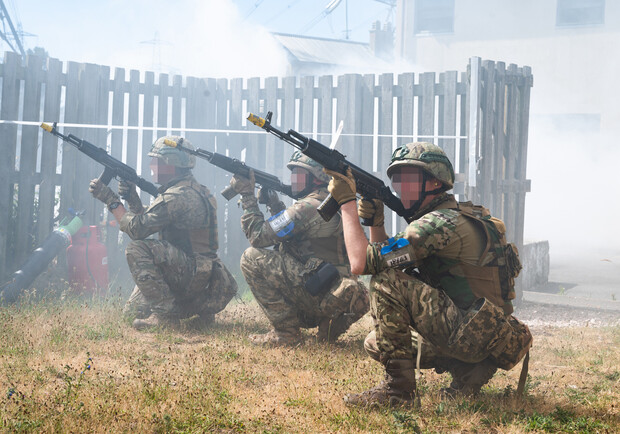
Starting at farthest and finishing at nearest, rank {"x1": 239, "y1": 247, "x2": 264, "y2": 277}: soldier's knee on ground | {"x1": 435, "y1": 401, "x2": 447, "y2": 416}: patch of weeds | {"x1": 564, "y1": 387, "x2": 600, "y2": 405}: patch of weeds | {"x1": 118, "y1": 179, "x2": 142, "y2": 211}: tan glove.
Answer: {"x1": 118, "y1": 179, "x2": 142, "y2": 211}: tan glove, {"x1": 239, "y1": 247, "x2": 264, "y2": 277}: soldier's knee on ground, {"x1": 564, "y1": 387, "x2": 600, "y2": 405}: patch of weeds, {"x1": 435, "y1": 401, "x2": 447, "y2": 416}: patch of weeds

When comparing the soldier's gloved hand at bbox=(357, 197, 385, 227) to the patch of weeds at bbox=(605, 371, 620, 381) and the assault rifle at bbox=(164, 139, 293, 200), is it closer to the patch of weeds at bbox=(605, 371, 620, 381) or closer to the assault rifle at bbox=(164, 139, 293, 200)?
the assault rifle at bbox=(164, 139, 293, 200)

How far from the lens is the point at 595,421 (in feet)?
11.7

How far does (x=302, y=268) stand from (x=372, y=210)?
181cm

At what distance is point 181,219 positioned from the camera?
6.70 m

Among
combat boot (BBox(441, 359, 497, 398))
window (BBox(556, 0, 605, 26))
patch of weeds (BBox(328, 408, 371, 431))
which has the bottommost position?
patch of weeds (BBox(328, 408, 371, 431))

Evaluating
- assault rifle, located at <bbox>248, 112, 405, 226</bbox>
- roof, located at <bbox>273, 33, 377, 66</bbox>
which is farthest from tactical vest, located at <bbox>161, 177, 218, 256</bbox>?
roof, located at <bbox>273, 33, 377, 66</bbox>

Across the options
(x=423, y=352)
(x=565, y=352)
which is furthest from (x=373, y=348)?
(x=565, y=352)

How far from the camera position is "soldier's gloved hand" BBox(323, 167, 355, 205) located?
400 centimetres

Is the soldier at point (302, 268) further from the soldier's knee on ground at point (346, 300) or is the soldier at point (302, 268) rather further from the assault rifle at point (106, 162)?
the assault rifle at point (106, 162)

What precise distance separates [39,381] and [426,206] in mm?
2893

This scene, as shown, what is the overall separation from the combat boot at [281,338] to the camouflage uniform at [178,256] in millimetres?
1095

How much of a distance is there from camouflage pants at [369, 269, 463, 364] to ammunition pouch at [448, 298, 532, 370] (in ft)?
0.19

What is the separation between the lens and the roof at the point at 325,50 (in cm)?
2900

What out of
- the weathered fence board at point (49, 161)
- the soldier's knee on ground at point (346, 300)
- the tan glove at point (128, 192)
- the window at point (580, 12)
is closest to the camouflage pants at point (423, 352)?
the soldier's knee on ground at point (346, 300)
